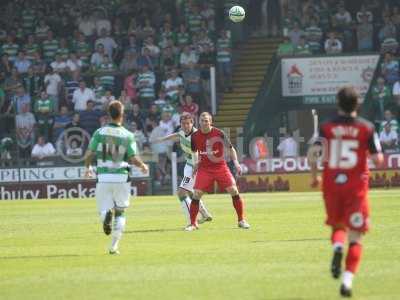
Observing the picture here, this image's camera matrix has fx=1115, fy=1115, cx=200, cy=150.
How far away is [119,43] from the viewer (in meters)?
40.5

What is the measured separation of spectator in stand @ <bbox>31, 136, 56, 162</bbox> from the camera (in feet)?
119

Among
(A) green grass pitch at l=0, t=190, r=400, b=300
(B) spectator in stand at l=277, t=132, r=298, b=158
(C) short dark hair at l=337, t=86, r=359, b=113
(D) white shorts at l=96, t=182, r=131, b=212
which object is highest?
(C) short dark hair at l=337, t=86, r=359, b=113

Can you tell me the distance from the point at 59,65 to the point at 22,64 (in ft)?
5.28

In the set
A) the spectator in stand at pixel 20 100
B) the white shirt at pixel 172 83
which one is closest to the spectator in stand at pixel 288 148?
the white shirt at pixel 172 83

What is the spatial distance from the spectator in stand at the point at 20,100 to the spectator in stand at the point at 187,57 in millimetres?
5477

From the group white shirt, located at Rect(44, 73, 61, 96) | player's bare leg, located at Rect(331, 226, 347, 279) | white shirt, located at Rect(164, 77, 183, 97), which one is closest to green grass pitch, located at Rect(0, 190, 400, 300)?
player's bare leg, located at Rect(331, 226, 347, 279)

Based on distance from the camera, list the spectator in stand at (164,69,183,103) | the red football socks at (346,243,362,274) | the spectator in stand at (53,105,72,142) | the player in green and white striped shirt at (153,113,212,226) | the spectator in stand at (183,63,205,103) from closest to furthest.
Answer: the red football socks at (346,243,362,274) < the player in green and white striped shirt at (153,113,212,226) < the spectator in stand at (53,105,72,142) < the spectator in stand at (164,69,183,103) < the spectator in stand at (183,63,205,103)

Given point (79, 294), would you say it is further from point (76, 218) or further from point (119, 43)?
point (119, 43)

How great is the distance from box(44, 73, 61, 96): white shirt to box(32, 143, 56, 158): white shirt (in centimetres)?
279

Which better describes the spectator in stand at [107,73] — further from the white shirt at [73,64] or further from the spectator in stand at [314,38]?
the spectator in stand at [314,38]

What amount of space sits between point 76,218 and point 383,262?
11.6 metres

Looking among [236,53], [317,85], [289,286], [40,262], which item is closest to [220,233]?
[40,262]

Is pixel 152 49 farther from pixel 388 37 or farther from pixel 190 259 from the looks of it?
pixel 190 259

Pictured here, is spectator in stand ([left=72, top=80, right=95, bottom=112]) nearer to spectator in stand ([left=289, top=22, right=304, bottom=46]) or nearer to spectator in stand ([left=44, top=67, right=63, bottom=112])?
spectator in stand ([left=44, top=67, right=63, bottom=112])
